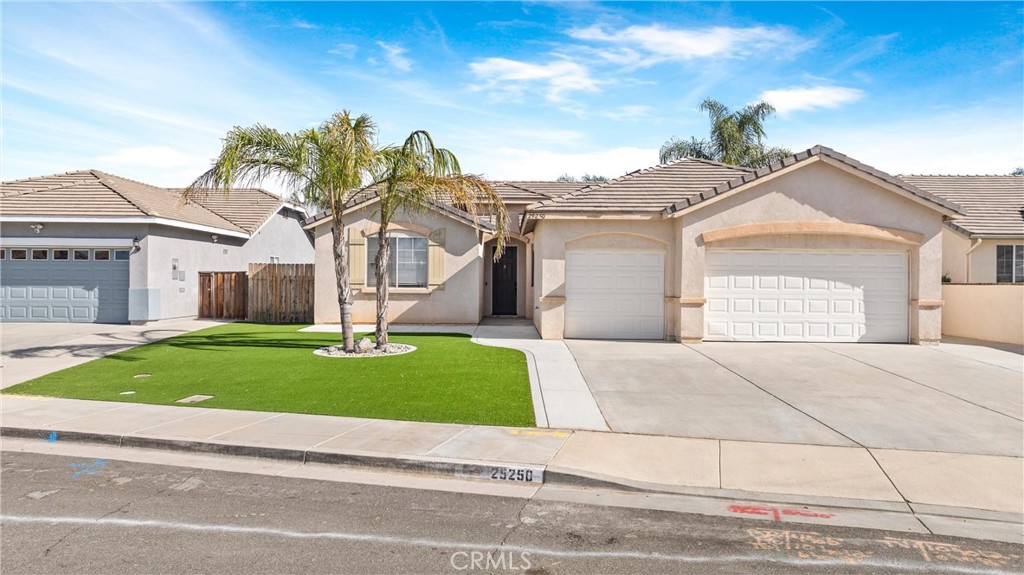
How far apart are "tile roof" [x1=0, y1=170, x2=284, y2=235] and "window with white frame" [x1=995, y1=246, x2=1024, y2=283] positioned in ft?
76.1

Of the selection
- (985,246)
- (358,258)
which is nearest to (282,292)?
(358,258)

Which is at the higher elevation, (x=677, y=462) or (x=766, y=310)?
(x=766, y=310)

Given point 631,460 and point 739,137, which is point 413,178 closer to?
point 631,460

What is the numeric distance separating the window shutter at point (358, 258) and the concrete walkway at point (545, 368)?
1368mm

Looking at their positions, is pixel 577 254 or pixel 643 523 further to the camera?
pixel 577 254

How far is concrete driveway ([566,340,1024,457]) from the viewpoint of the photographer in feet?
25.8

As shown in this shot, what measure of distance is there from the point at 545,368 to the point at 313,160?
6648 millimetres

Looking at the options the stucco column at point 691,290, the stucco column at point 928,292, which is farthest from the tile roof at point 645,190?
the stucco column at point 928,292

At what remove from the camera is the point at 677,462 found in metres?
6.77

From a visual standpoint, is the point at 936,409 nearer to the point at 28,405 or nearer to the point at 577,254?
the point at 577,254

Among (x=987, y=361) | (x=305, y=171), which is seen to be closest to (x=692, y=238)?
(x=987, y=361)

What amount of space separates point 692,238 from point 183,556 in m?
13.2

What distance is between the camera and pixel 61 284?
19609 mm

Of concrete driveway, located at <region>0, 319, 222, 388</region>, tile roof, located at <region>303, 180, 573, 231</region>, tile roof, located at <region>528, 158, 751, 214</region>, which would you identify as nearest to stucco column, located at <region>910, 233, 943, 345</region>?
tile roof, located at <region>528, 158, 751, 214</region>
